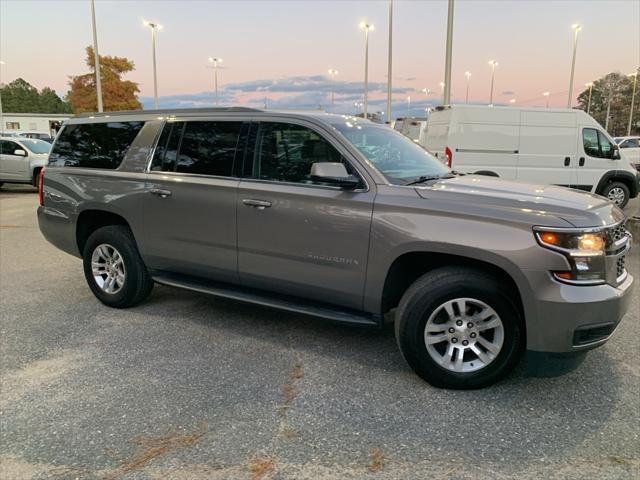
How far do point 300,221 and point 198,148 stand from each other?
4.35 feet

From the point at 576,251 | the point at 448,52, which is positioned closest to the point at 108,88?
the point at 448,52

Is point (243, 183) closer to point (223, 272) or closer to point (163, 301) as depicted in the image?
point (223, 272)

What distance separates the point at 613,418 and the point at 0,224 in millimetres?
11214

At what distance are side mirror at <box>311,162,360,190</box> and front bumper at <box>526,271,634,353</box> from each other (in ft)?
4.38

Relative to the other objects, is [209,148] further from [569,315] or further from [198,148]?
[569,315]

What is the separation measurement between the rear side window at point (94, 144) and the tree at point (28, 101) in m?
109

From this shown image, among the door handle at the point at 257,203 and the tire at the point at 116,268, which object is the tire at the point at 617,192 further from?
the tire at the point at 116,268

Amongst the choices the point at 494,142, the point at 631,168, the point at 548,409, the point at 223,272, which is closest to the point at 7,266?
the point at 223,272

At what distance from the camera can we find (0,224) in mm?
10438

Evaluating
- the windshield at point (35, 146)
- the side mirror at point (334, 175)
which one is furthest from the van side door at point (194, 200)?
the windshield at point (35, 146)

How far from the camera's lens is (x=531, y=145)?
11797mm

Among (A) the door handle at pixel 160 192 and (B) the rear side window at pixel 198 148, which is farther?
(A) the door handle at pixel 160 192

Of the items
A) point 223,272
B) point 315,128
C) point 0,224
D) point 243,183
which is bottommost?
point 0,224

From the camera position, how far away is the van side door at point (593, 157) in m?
11.9
